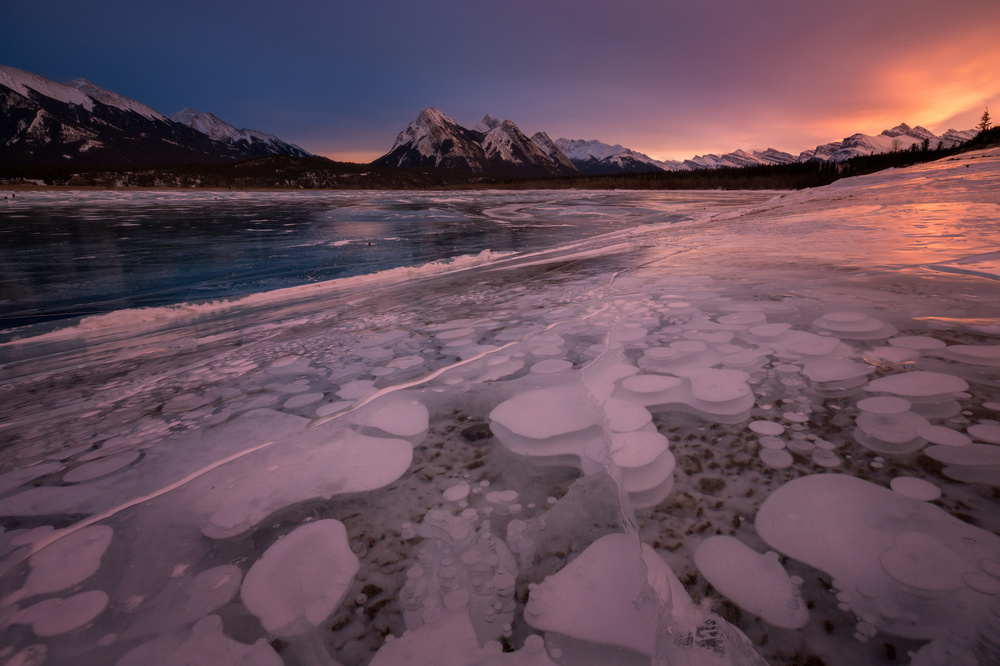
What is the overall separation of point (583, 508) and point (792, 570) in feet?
1.71

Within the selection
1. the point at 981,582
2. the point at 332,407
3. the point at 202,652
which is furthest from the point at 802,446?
the point at 332,407

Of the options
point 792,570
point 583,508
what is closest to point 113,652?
point 583,508

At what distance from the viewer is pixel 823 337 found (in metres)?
2.19

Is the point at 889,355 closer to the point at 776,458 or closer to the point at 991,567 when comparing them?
the point at 776,458

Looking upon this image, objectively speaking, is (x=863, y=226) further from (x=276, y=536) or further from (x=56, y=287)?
(x=56, y=287)

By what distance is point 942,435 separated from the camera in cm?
133

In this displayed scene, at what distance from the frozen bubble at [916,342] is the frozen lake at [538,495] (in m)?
0.02

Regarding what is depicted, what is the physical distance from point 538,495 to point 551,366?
101 centimetres

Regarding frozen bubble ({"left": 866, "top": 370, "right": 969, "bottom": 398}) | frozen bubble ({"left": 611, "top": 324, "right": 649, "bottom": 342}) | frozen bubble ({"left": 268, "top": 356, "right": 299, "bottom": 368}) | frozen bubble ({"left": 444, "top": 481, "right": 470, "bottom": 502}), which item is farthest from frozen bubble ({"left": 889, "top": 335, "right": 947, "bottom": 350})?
frozen bubble ({"left": 268, "top": 356, "right": 299, "bottom": 368})

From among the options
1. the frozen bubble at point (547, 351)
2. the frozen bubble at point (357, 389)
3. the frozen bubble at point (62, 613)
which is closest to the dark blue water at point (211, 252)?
the frozen bubble at point (357, 389)

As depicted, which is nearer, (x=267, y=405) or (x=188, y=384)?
(x=267, y=405)

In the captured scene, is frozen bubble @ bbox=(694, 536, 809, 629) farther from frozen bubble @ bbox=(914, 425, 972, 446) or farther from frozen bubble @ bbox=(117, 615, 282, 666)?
frozen bubble @ bbox=(117, 615, 282, 666)

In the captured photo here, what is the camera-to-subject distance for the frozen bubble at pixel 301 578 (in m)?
1.00

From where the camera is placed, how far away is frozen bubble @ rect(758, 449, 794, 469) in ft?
4.33
